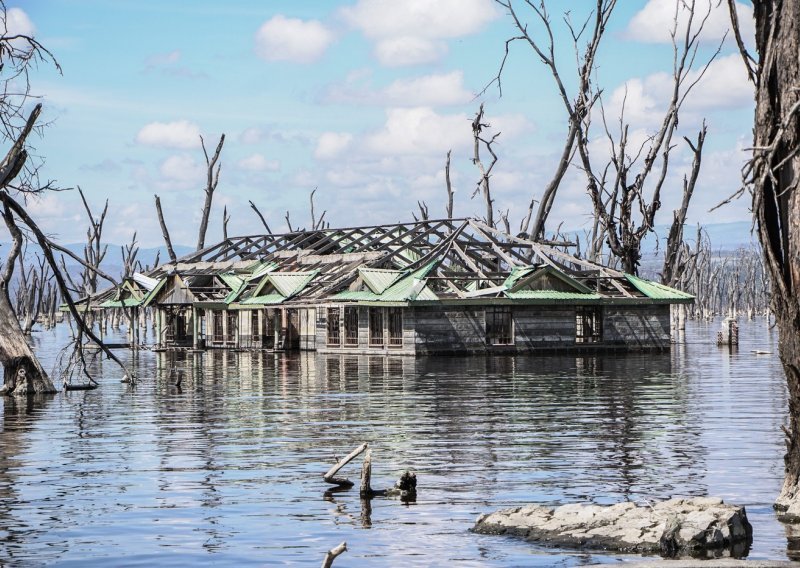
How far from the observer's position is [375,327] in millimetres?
60281

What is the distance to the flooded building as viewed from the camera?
57.6 metres

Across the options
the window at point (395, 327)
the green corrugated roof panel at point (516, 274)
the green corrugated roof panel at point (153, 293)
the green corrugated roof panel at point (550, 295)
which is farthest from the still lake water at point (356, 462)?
the green corrugated roof panel at point (153, 293)

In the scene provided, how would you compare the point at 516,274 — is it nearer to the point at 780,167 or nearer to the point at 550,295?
the point at 550,295

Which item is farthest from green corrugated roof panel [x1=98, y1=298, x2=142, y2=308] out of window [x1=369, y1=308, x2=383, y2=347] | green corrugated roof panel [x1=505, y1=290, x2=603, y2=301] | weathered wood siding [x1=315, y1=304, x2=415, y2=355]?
green corrugated roof panel [x1=505, y1=290, x2=603, y2=301]

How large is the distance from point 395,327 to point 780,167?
153 ft

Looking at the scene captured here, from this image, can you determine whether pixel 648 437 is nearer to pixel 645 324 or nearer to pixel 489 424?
pixel 489 424

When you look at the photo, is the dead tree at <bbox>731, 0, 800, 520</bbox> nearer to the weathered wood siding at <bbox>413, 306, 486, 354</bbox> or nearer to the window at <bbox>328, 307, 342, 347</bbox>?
the weathered wood siding at <bbox>413, 306, 486, 354</bbox>

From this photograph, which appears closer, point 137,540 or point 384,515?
point 137,540

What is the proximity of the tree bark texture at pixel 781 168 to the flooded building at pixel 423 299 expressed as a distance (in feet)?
136

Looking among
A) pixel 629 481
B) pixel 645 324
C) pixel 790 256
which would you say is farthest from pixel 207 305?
pixel 790 256

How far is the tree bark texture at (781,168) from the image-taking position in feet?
42.7

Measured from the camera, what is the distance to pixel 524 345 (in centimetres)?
5881

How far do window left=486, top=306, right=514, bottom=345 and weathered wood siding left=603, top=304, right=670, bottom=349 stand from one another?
4952 millimetres

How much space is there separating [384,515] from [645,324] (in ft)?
156
